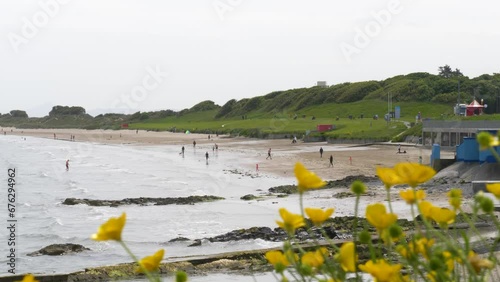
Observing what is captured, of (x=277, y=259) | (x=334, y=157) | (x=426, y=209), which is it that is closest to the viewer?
(x=426, y=209)

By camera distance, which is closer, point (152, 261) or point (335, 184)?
point (152, 261)

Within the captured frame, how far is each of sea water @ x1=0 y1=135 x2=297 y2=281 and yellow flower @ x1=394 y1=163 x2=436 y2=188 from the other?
51.0 feet

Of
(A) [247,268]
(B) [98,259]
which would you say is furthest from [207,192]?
(A) [247,268]

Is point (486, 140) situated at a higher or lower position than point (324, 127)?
higher

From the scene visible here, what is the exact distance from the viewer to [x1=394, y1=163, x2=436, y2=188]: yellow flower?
2764 mm

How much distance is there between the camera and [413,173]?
2.77 m

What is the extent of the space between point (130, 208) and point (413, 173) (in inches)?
1191

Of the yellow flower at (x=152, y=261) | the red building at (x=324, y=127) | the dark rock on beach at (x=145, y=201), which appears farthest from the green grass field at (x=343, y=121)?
the yellow flower at (x=152, y=261)

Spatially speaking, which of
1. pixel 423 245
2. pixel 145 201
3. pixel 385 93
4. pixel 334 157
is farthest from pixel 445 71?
pixel 423 245

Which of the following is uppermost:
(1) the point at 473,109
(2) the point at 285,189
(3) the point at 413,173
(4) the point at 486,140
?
(1) the point at 473,109

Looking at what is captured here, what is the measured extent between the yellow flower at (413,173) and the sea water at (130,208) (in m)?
15.5

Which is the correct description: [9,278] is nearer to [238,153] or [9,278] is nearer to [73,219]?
[73,219]

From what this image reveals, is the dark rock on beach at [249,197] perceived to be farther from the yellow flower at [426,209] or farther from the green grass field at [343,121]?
the green grass field at [343,121]

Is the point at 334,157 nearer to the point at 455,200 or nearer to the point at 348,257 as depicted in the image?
the point at 455,200
